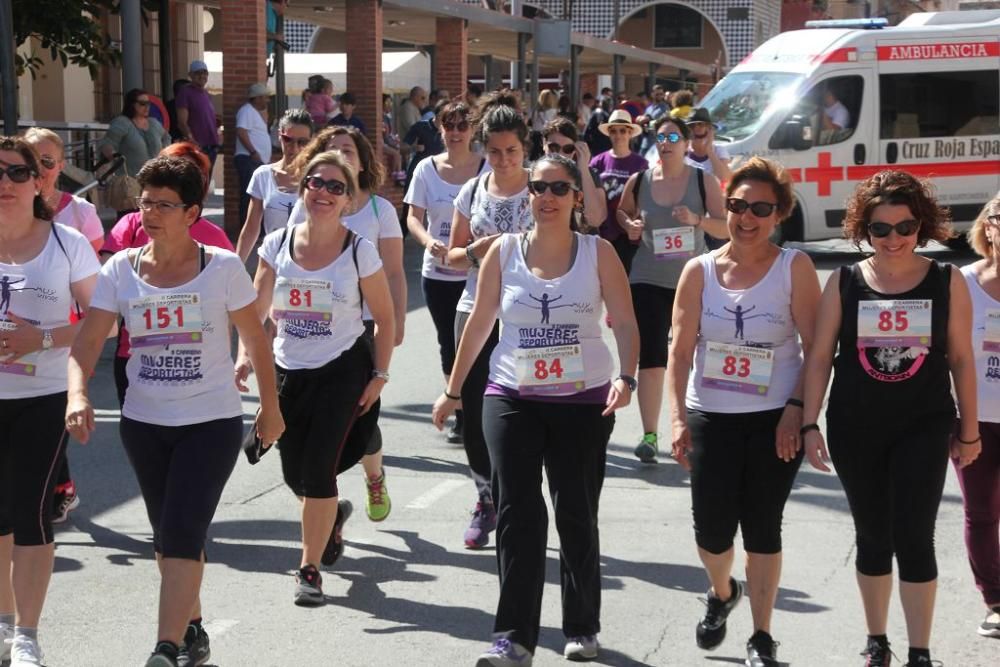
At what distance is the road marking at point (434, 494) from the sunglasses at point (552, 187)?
2568mm

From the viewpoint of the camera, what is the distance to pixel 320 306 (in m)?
5.80

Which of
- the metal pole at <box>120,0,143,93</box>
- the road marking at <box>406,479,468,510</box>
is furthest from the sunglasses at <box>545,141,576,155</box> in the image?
the metal pole at <box>120,0,143,93</box>

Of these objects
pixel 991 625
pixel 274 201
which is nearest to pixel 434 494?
pixel 274 201

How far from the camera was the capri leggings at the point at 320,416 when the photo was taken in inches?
227

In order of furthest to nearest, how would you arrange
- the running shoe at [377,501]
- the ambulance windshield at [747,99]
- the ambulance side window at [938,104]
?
the ambulance side window at [938,104], the ambulance windshield at [747,99], the running shoe at [377,501]

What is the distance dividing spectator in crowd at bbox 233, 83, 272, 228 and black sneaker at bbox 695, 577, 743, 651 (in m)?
13.5

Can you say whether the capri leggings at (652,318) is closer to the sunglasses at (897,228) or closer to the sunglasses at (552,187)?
the sunglasses at (552,187)

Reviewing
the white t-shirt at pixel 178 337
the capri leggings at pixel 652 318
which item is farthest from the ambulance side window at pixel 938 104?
the white t-shirt at pixel 178 337

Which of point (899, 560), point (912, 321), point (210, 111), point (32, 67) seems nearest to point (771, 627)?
point (899, 560)

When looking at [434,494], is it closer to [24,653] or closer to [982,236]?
[24,653]

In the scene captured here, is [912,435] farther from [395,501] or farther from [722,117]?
[722,117]

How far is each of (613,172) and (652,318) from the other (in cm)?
189

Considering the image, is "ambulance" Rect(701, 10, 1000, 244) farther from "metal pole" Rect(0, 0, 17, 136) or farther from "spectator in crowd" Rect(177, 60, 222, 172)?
"metal pole" Rect(0, 0, 17, 136)

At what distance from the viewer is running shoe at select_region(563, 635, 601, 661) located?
16.9 feet
